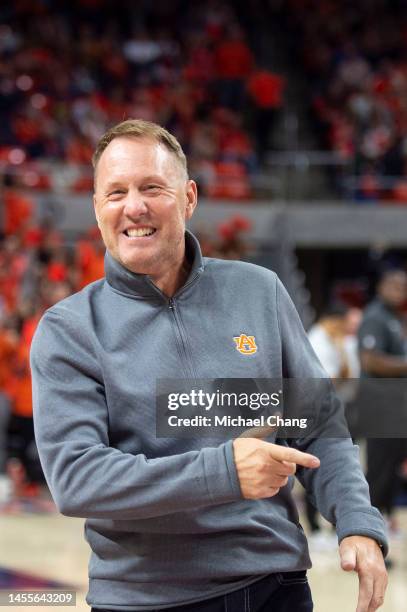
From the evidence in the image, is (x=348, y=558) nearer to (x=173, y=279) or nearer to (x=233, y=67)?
(x=173, y=279)

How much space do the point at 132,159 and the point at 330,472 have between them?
2.25 ft

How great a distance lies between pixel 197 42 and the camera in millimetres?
16312

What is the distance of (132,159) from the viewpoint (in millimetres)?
1986

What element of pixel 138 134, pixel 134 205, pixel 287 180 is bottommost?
pixel 134 205

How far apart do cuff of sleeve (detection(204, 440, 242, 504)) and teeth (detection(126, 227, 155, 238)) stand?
1.50 feet

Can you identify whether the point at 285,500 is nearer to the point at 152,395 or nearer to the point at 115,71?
the point at 152,395

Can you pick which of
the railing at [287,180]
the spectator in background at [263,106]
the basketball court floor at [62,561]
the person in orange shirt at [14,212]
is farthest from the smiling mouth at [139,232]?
the spectator in background at [263,106]

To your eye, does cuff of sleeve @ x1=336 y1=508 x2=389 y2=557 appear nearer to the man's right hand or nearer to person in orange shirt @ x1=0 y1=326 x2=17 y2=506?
the man's right hand

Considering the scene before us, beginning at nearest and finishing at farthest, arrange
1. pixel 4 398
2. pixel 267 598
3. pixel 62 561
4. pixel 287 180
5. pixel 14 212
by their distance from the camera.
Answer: pixel 267 598, pixel 62 561, pixel 4 398, pixel 14 212, pixel 287 180

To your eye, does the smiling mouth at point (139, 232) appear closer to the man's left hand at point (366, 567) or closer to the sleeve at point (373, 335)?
the man's left hand at point (366, 567)

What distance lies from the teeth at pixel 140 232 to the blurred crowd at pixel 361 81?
1222 centimetres

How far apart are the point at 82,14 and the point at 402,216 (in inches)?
236

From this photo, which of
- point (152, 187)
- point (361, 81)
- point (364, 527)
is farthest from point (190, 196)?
point (361, 81)

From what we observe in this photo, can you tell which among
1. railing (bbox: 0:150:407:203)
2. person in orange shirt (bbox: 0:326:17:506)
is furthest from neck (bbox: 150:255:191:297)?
railing (bbox: 0:150:407:203)
